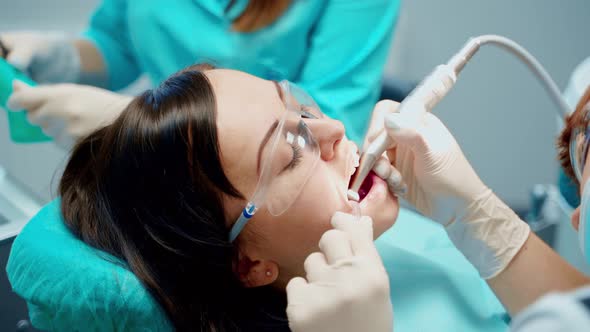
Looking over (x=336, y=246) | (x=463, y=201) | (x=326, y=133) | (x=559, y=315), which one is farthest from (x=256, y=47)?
(x=559, y=315)

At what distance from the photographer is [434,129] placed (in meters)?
1.11

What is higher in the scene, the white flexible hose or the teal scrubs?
the white flexible hose

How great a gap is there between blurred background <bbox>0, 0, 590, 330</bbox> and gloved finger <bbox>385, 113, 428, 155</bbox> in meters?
0.86

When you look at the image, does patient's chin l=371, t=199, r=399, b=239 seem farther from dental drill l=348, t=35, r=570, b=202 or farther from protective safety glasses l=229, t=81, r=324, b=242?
protective safety glasses l=229, t=81, r=324, b=242

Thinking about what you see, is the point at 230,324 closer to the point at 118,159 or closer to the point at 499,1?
the point at 118,159

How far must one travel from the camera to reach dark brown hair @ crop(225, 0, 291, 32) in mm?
1553

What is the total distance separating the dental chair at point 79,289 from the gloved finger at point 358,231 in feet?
1.18

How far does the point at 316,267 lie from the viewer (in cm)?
84

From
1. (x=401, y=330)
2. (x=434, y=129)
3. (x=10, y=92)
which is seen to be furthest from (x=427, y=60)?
(x=10, y=92)

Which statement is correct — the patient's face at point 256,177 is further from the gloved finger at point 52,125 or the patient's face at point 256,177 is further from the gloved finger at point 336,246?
the gloved finger at point 52,125

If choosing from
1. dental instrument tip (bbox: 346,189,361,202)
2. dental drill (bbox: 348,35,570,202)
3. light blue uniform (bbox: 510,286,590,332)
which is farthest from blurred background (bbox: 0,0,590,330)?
light blue uniform (bbox: 510,286,590,332)

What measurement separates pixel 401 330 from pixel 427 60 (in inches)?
58.1

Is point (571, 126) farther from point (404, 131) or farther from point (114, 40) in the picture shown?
point (114, 40)

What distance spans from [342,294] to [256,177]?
0.93 feet
